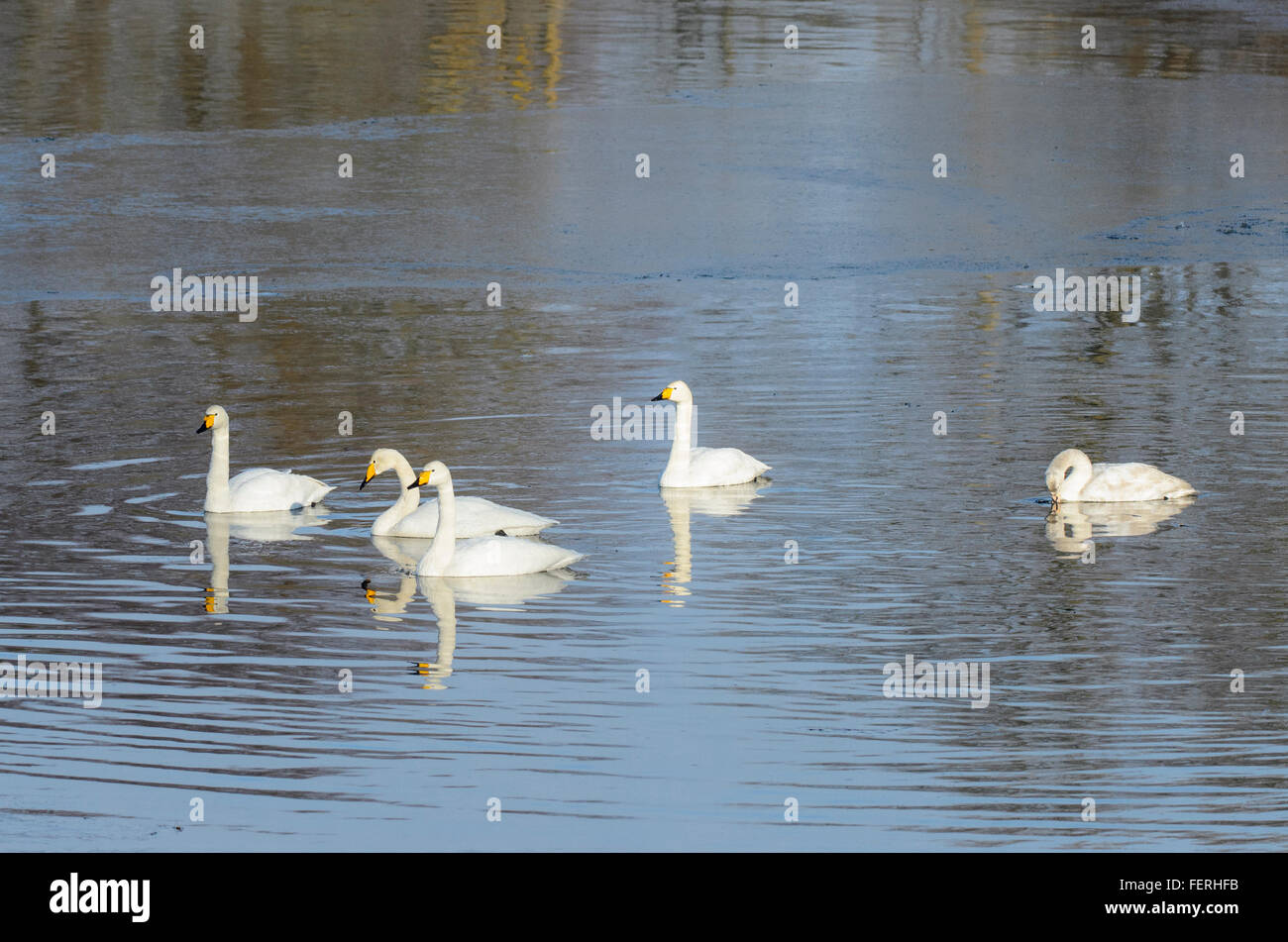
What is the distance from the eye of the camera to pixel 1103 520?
1049cm

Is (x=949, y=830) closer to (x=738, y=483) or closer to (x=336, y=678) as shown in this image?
(x=336, y=678)

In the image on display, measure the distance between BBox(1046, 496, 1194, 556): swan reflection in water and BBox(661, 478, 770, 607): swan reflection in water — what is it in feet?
5.37

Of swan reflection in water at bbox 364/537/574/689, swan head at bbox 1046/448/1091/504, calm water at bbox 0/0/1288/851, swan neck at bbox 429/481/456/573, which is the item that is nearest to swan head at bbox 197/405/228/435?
calm water at bbox 0/0/1288/851

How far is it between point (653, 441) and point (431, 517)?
259 cm

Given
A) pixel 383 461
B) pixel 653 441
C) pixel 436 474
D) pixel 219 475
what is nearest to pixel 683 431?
pixel 653 441

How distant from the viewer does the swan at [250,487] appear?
10.7 m

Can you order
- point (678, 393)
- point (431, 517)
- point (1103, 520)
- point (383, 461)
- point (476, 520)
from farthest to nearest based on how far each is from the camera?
point (678, 393), point (383, 461), point (1103, 520), point (431, 517), point (476, 520)

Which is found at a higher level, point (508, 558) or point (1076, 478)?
point (1076, 478)

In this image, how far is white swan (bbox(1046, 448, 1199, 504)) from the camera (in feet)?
34.7

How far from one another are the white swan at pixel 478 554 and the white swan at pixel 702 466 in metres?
1.68

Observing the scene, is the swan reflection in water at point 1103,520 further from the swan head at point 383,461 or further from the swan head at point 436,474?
the swan head at point 383,461

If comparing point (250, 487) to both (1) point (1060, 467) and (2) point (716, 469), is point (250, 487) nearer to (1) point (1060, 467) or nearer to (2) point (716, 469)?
(2) point (716, 469)

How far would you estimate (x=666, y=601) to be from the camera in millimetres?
9047

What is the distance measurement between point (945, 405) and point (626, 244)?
5.21m
